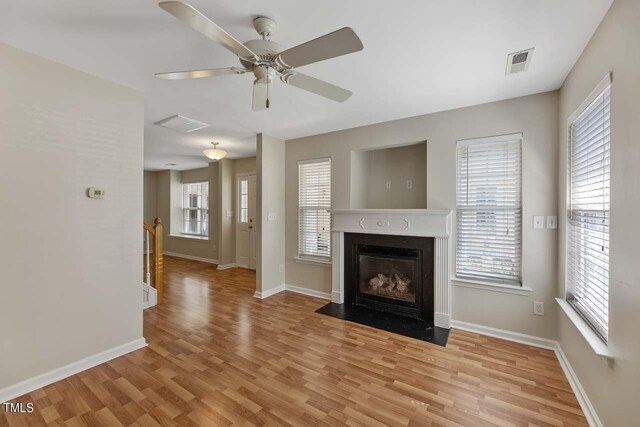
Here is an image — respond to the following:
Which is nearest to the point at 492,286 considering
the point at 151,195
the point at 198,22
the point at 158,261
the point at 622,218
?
the point at 622,218

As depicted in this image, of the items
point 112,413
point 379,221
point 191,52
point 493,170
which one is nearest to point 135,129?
point 191,52

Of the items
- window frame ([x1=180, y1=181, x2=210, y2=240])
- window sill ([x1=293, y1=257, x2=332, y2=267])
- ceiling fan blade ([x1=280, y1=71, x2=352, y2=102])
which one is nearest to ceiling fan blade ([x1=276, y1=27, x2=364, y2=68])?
ceiling fan blade ([x1=280, y1=71, x2=352, y2=102])

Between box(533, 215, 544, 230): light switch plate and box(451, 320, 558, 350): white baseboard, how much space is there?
1069 mm

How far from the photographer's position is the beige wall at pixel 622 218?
4.11ft

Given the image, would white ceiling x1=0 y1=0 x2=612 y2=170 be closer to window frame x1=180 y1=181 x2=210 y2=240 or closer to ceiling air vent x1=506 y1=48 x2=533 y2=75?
ceiling air vent x1=506 y1=48 x2=533 y2=75

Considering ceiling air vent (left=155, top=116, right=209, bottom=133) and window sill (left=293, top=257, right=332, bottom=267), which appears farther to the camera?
window sill (left=293, top=257, right=332, bottom=267)

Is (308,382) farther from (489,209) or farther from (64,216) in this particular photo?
(489,209)

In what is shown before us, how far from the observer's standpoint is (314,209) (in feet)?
13.6

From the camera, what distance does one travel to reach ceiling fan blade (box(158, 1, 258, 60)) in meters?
1.06

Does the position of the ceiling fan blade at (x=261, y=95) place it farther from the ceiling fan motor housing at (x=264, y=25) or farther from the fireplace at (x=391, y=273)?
the fireplace at (x=391, y=273)

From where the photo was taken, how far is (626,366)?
131 centimetres

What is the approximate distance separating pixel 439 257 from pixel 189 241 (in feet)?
20.9

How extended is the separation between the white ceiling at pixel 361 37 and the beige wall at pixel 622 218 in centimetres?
25

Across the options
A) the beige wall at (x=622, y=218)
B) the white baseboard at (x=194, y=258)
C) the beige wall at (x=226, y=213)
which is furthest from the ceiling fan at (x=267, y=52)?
the white baseboard at (x=194, y=258)
